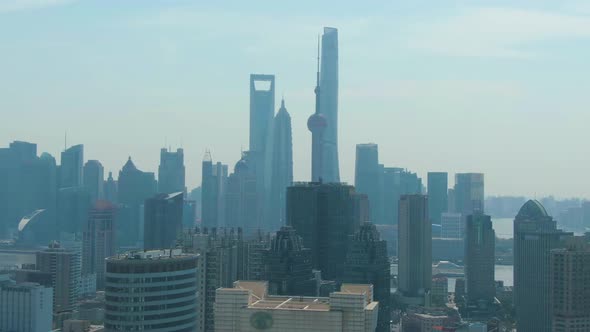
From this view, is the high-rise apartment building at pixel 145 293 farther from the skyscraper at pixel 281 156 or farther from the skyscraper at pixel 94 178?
the skyscraper at pixel 281 156

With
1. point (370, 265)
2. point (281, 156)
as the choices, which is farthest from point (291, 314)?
point (281, 156)

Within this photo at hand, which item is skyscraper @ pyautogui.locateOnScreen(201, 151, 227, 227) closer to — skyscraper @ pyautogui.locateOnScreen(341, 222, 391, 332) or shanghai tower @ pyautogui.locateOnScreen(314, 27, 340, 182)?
shanghai tower @ pyautogui.locateOnScreen(314, 27, 340, 182)

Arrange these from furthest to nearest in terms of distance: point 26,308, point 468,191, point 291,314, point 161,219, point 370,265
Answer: point 468,191, point 161,219, point 26,308, point 370,265, point 291,314

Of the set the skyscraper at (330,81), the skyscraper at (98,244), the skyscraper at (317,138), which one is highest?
the skyscraper at (330,81)

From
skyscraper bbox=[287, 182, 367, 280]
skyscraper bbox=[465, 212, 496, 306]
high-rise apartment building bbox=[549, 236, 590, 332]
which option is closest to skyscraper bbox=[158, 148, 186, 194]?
skyscraper bbox=[465, 212, 496, 306]

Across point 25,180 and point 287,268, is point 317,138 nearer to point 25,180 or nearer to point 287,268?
point 25,180

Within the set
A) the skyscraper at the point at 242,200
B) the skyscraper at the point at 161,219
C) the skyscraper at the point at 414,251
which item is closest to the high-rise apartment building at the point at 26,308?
the skyscraper at the point at 414,251
